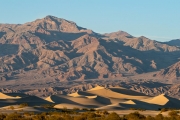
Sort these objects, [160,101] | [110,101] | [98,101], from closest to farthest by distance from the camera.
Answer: [98,101], [110,101], [160,101]

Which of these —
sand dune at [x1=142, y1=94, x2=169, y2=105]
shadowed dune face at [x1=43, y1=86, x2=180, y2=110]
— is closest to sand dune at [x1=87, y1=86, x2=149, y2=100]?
shadowed dune face at [x1=43, y1=86, x2=180, y2=110]

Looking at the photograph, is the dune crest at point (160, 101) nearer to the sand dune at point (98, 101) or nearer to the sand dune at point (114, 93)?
the sand dune at point (98, 101)

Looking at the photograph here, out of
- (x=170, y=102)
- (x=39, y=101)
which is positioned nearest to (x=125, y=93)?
(x=170, y=102)

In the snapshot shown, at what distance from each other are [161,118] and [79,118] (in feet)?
20.4

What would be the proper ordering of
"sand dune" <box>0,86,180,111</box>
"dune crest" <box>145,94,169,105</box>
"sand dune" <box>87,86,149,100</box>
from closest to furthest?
"sand dune" <box>0,86,180,111</box> < "dune crest" <box>145,94,169,105</box> < "sand dune" <box>87,86,149,100</box>

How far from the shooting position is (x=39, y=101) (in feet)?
270

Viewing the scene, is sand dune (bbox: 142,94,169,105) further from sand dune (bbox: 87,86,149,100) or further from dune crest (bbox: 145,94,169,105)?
sand dune (bbox: 87,86,149,100)

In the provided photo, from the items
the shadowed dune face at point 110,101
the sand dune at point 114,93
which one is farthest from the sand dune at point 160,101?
the sand dune at point 114,93

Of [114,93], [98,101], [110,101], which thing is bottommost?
[110,101]

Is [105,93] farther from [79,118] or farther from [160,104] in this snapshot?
[79,118]

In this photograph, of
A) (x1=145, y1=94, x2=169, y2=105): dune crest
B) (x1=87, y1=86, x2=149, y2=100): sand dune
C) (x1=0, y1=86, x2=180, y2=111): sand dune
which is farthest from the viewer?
(x1=87, y1=86, x2=149, y2=100): sand dune

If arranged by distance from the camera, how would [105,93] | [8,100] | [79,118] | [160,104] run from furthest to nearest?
[105,93] → [160,104] → [8,100] → [79,118]

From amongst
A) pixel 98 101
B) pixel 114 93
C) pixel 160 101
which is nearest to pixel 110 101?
pixel 98 101

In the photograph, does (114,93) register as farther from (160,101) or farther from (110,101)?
(160,101)
